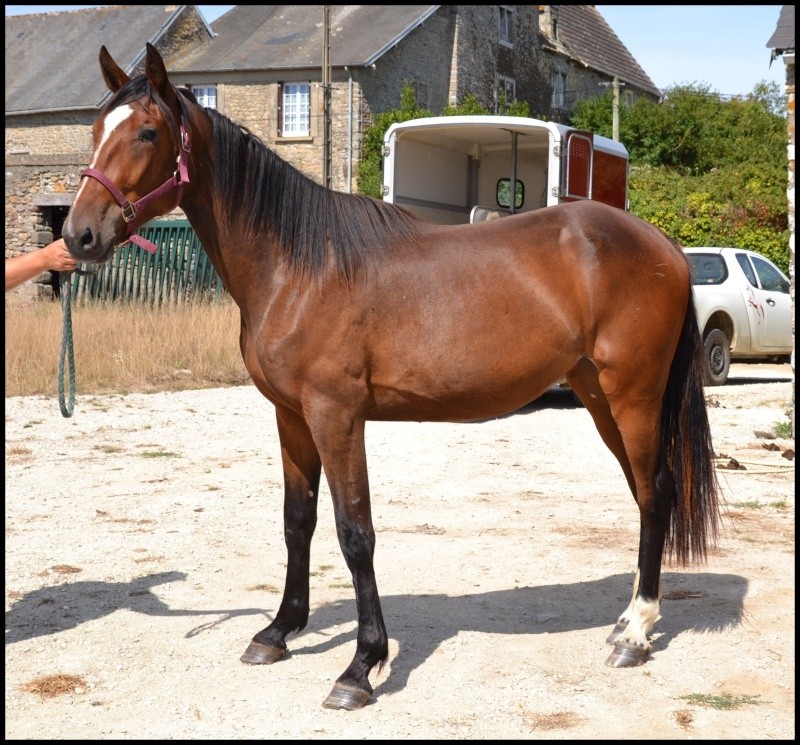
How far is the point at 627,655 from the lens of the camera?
13.5 feet

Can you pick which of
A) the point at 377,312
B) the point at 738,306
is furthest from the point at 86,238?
the point at 738,306

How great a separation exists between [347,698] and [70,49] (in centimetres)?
3468

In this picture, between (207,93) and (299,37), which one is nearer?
(299,37)

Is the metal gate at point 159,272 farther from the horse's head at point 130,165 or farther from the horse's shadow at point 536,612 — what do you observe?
the horse's head at point 130,165

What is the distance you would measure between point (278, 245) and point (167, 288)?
47.6ft

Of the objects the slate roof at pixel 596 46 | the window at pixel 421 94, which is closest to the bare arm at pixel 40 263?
the window at pixel 421 94

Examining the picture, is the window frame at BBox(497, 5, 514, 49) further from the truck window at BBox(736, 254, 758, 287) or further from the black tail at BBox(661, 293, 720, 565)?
the black tail at BBox(661, 293, 720, 565)

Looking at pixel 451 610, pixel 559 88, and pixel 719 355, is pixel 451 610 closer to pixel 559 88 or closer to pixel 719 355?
pixel 719 355

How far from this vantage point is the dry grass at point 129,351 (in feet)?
39.4

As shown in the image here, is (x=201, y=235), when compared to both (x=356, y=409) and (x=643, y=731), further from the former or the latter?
(x=643, y=731)

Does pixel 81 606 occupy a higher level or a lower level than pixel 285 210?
lower

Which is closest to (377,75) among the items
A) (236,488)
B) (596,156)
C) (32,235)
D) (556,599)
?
(32,235)

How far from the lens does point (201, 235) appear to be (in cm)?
405

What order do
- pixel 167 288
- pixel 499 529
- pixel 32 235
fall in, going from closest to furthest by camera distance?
pixel 499 529 < pixel 167 288 < pixel 32 235
